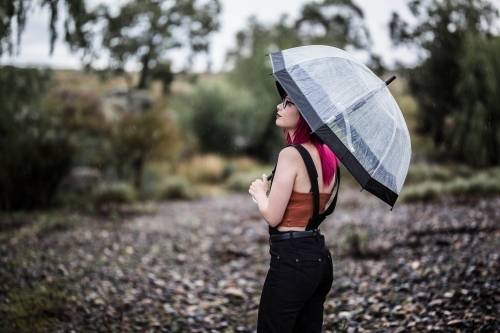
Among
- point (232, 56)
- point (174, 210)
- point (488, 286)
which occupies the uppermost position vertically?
point (232, 56)

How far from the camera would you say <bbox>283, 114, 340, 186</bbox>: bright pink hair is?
2.36 metres

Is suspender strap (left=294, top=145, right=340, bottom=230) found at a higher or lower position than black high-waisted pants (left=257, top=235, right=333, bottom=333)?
higher

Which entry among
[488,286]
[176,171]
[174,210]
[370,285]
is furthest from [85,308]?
[176,171]

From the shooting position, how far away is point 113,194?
1149 cm

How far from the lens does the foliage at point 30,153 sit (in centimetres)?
909

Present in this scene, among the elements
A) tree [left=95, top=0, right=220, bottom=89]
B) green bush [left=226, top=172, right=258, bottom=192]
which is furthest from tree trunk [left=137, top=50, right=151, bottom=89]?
green bush [left=226, top=172, right=258, bottom=192]

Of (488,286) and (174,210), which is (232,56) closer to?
(174,210)

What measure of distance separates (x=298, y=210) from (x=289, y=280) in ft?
1.22

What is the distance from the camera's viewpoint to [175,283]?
18.7ft

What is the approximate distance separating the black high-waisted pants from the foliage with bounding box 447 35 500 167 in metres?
13.1

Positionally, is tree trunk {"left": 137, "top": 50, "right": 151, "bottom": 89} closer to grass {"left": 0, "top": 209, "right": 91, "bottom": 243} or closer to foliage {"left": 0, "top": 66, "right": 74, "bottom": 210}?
foliage {"left": 0, "top": 66, "right": 74, "bottom": 210}

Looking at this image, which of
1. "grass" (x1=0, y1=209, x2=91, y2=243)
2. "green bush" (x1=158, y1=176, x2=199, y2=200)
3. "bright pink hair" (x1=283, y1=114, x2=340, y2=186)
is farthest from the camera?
"green bush" (x1=158, y1=176, x2=199, y2=200)

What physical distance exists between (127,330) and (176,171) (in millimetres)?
14039

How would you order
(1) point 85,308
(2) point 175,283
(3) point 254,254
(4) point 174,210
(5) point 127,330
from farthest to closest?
1. (4) point 174,210
2. (3) point 254,254
3. (2) point 175,283
4. (1) point 85,308
5. (5) point 127,330
